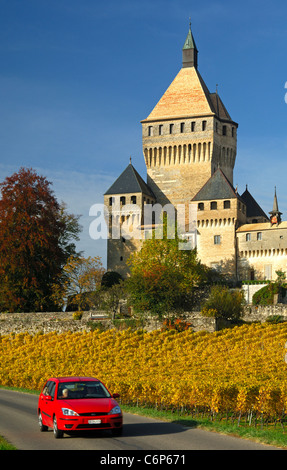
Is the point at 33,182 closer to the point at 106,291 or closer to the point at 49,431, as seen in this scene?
the point at 106,291

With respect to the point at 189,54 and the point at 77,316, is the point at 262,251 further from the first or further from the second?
the point at 189,54

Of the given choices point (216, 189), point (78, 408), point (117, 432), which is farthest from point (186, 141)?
point (78, 408)

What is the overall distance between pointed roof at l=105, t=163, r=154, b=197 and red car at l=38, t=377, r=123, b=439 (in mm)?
60430

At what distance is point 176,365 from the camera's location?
31078 millimetres

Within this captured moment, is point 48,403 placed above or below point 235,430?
above

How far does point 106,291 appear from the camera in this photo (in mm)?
55094

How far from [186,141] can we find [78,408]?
217 ft

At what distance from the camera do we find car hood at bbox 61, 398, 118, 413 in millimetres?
14008

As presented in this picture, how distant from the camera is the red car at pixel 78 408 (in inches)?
548

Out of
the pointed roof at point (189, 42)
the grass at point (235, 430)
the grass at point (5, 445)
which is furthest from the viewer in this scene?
the pointed roof at point (189, 42)

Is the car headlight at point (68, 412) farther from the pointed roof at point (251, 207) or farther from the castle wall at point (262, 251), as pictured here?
the pointed roof at point (251, 207)

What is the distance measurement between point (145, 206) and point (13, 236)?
24.7m

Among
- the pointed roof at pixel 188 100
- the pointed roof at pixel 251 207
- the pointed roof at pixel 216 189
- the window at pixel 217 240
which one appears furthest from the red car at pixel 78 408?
the pointed roof at pixel 188 100

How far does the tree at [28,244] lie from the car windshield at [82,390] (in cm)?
3768
